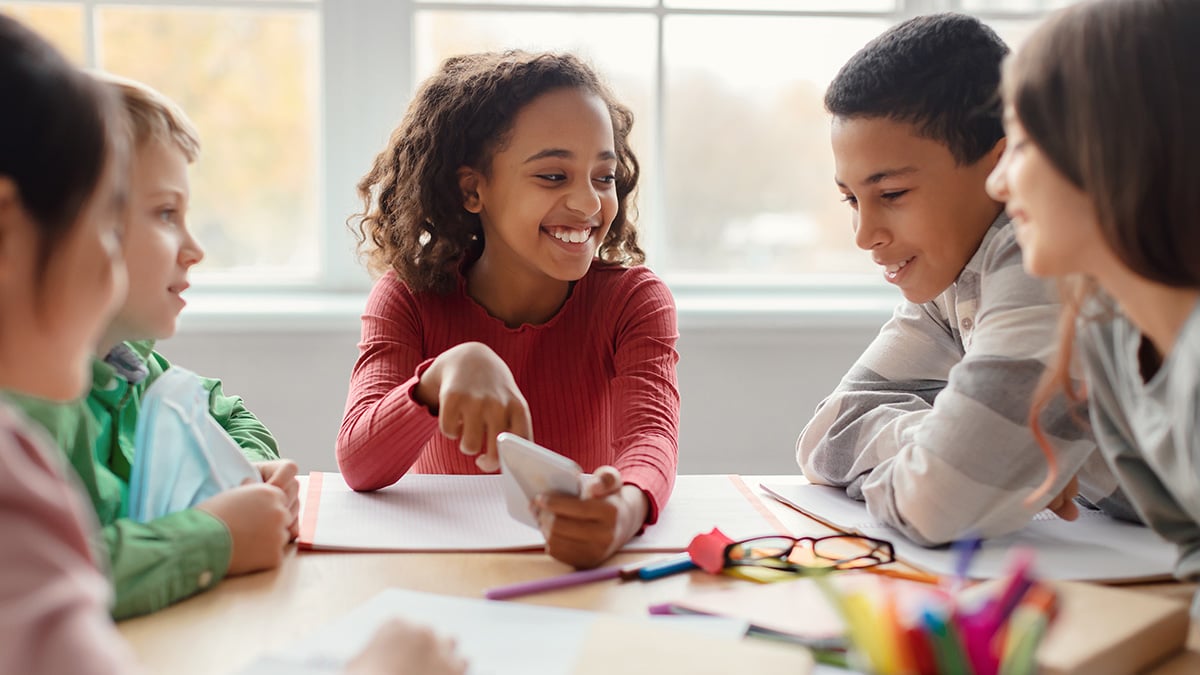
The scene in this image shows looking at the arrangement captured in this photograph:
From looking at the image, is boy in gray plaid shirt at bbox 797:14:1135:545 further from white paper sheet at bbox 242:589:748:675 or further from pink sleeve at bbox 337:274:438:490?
pink sleeve at bbox 337:274:438:490

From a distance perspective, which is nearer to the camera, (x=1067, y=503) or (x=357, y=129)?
(x=1067, y=503)

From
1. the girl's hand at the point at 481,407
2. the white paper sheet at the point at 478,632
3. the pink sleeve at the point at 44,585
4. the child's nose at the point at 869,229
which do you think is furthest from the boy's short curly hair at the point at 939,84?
the pink sleeve at the point at 44,585

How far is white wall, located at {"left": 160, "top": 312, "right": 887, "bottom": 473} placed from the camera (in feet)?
7.71

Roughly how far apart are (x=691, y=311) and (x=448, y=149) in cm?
100

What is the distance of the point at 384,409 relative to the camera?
126 cm

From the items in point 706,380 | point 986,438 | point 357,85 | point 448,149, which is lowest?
point 706,380

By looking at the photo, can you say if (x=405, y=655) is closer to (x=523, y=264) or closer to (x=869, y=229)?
(x=869, y=229)

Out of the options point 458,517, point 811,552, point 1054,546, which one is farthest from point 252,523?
point 1054,546

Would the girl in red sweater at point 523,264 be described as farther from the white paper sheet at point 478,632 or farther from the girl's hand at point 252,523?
the white paper sheet at point 478,632

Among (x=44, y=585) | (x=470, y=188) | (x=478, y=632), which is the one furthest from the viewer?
(x=470, y=188)

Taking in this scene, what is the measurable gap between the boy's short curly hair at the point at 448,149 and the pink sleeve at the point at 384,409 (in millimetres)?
85

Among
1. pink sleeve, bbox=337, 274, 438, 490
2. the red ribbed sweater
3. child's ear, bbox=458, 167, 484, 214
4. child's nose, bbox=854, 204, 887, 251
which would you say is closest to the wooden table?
pink sleeve, bbox=337, 274, 438, 490

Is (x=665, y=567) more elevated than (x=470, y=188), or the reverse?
(x=470, y=188)

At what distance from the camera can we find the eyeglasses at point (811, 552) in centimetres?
98
